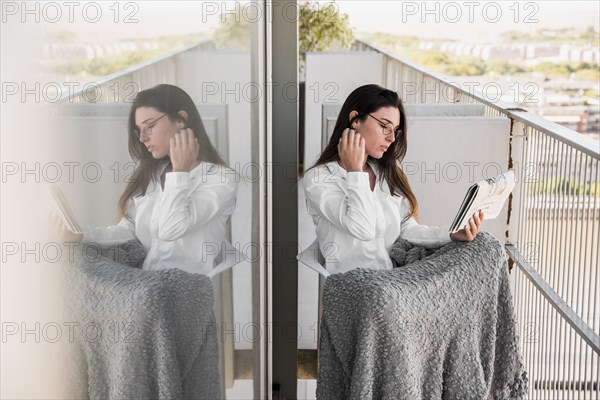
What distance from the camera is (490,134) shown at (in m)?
1.85

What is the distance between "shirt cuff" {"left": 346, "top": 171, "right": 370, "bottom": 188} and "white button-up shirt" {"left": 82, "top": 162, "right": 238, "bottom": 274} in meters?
0.95

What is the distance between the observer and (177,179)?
0.51 meters

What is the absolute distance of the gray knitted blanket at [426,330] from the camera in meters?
1.61

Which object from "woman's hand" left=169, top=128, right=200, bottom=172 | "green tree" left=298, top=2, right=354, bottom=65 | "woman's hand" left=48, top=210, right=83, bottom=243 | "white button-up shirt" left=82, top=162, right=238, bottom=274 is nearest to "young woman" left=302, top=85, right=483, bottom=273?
"green tree" left=298, top=2, right=354, bottom=65

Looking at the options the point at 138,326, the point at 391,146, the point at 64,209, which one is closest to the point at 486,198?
the point at 391,146

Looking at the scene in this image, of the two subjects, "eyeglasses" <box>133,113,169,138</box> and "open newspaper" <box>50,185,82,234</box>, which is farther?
"eyeglasses" <box>133,113,169,138</box>

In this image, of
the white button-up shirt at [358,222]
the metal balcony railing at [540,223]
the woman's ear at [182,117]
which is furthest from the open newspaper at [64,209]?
the metal balcony railing at [540,223]

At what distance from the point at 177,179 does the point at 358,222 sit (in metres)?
1.26

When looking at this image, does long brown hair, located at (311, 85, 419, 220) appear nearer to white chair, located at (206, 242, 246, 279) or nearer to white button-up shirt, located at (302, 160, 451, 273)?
white button-up shirt, located at (302, 160, 451, 273)

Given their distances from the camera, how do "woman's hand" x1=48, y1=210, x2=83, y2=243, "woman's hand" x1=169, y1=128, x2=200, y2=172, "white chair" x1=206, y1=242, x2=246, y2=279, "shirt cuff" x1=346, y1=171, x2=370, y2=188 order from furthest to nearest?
"shirt cuff" x1=346, y1=171, x2=370, y2=188, "white chair" x1=206, y1=242, x2=246, y2=279, "woman's hand" x1=169, y1=128, x2=200, y2=172, "woman's hand" x1=48, y1=210, x2=83, y2=243

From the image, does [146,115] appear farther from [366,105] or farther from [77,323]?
[366,105]

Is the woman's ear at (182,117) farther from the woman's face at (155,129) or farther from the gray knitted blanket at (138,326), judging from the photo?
the gray knitted blanket at (138,326)

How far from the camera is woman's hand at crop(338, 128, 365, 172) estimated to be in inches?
69.4

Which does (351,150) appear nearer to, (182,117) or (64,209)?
(182,117)
